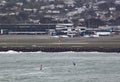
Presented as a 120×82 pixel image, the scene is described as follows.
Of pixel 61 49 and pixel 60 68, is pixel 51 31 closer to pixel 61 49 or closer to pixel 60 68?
pixel 61 49

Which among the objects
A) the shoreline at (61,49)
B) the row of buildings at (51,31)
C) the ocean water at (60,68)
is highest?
the ocean water at (60,68)

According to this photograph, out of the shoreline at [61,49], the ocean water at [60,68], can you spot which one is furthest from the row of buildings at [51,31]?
the ocean water at [60,68]

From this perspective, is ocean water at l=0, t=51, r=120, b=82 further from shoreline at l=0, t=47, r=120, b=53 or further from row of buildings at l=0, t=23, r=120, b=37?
row of buildings at l=0, t=23, r=120, b=37

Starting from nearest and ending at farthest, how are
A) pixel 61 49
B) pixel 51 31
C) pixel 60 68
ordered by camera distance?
pixel 60 68 → pixel 61 49 → pixel 51 31

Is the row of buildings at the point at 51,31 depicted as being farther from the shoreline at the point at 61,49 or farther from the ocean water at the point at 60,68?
the ocean water at the point at 60,68

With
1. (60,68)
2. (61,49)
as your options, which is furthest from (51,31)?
(60,68)

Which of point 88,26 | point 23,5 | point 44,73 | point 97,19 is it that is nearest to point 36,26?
point 88,26

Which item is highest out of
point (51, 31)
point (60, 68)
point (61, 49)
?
point (60, 68)

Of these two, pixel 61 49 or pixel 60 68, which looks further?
pixel 61 49
